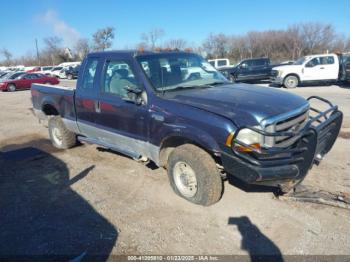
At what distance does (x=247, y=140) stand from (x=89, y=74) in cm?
322

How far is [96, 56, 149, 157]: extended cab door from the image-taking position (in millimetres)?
4461

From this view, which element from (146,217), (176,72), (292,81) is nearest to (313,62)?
(292,81)

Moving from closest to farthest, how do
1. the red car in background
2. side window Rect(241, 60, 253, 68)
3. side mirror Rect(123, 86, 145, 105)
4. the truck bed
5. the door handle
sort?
side mirror Rect(123, 86, 145, 105) < the door handle < the truck bed < side window Rect(241, 60, 253, 68) < the red car in background

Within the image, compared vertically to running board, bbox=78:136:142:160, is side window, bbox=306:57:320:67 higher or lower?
higher

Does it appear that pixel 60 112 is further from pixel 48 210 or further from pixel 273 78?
pixel 273 78

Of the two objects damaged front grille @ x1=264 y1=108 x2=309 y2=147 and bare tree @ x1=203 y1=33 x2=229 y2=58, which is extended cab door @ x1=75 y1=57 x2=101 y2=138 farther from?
bare tree @ x1=203 y1=33 x2=229 y2=58

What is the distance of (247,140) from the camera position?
3.42 metres

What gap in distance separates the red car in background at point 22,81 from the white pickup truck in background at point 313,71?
18873 mm

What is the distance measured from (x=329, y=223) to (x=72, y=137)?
503cm

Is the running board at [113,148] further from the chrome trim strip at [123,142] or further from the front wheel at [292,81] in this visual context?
the front wheel at [292,81]

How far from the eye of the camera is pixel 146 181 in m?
A: 4.94

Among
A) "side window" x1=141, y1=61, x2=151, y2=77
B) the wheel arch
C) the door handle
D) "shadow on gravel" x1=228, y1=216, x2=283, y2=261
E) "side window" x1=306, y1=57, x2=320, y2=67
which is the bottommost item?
Result: "shadow on gravel" x1=228, y1=216, x2=283, y2=261

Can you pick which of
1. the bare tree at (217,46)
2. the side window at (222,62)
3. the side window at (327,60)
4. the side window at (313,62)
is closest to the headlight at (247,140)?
the side window at (313,62)

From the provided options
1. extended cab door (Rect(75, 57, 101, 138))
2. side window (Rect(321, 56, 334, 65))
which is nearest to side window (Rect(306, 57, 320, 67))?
side window (Rect(321, 56, 334, 65))
